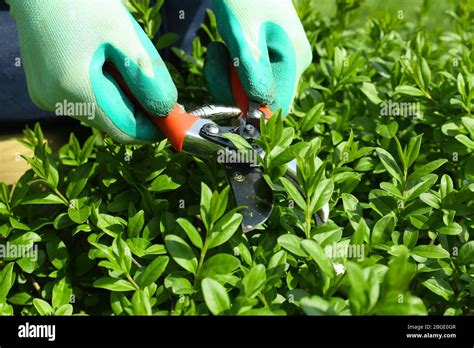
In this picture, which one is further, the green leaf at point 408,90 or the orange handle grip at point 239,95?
the green leaf at point 408,90

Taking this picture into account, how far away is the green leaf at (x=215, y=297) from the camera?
1.02 meters

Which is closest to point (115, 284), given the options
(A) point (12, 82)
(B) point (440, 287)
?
(B) point (440, 287)

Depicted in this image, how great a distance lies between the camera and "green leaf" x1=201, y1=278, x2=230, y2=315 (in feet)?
3.36

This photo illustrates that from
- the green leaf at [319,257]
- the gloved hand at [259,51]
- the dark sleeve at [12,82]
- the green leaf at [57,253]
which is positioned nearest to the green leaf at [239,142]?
the gloved hand at [259,51]

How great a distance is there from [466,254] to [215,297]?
0.55 metres

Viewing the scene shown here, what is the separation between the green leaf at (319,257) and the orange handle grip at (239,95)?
0.36 m

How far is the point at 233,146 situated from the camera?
125 cm

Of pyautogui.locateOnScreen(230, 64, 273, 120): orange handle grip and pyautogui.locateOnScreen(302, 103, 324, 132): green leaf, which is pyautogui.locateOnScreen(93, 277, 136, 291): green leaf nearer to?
Result: pyautogui.locateOnScreen(230, 64, 273, 120): orange handle grip

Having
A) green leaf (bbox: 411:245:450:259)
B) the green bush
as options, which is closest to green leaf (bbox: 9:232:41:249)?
the green bush

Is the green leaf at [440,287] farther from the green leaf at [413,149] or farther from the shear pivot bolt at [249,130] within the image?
the shear pivot bolt at [249,130]

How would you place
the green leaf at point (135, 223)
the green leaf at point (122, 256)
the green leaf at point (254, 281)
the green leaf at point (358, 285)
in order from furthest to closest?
the green leaf at point (135, 223)
the green leaf at point (122, 256)
the green leaf at point (254, 281)
the green leaf at point (358, 285)

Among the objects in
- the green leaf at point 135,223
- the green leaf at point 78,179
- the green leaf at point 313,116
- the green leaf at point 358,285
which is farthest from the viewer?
the green leaf at point 313,116

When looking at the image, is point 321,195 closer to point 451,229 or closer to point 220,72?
point 451,229

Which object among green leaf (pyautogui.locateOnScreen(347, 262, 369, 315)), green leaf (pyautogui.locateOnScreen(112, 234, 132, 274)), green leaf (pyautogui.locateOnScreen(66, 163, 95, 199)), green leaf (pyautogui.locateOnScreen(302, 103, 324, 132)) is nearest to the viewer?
green leaf (pyautogui.locateOnScreen(347, 262, 369, 315))
